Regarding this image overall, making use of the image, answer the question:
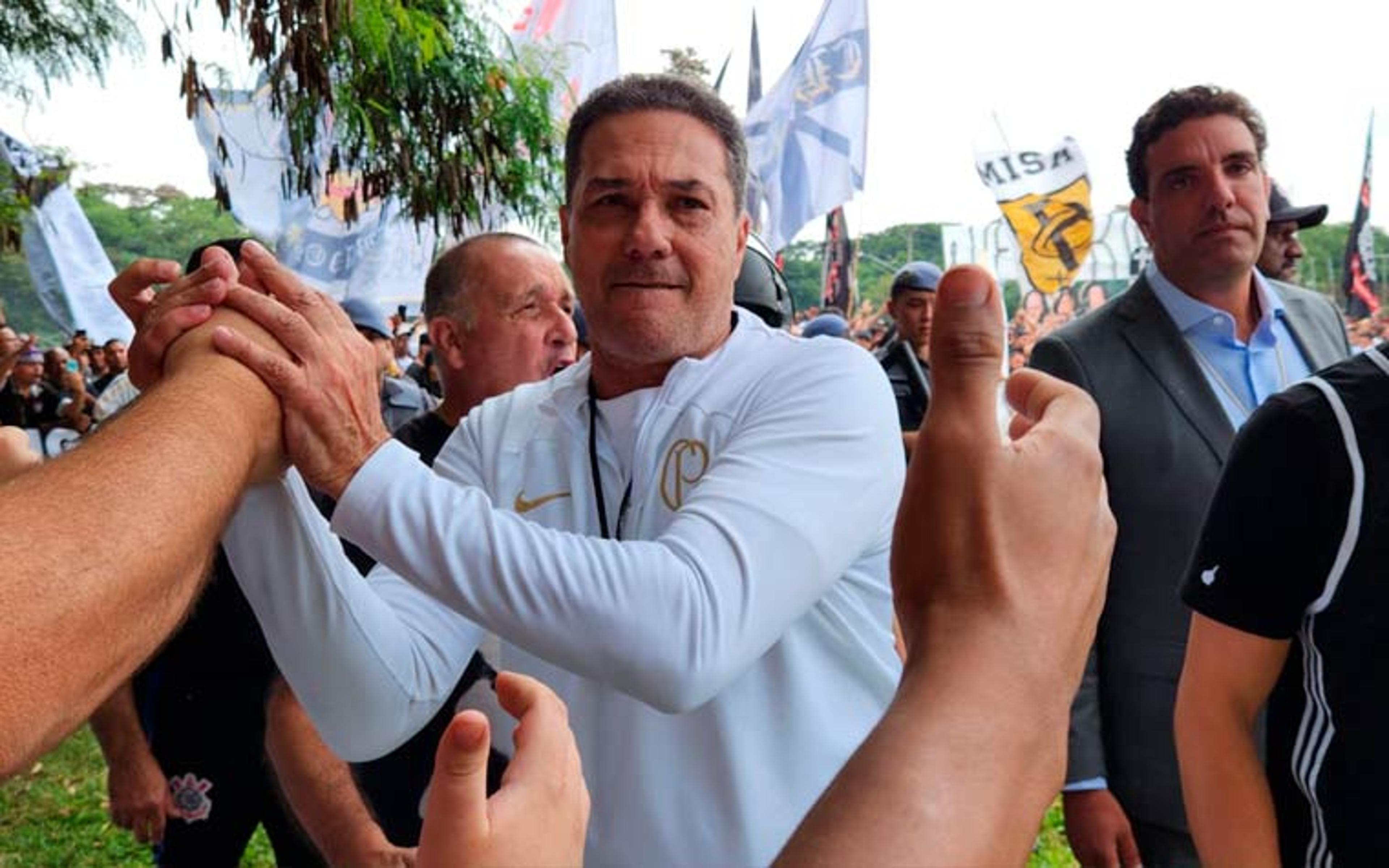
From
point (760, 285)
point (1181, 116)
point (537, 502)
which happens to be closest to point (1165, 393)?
point (1181, 116)

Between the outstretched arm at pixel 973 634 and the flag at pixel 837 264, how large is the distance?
1914cm

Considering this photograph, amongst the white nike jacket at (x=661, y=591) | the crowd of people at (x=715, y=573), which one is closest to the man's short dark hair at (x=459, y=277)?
the crowd of people at (x=715, y=573)

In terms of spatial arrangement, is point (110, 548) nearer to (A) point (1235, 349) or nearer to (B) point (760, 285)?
(B) point (760, 285)

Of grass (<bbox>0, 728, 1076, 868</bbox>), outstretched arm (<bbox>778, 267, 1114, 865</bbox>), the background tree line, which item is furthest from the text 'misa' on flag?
the background tree line

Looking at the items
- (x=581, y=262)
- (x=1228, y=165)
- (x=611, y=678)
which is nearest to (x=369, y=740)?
(x=611, y=678)

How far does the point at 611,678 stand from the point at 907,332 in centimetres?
428

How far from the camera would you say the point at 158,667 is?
10.3 ft

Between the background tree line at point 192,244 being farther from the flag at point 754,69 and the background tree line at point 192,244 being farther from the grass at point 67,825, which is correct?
the grass at point 67,825

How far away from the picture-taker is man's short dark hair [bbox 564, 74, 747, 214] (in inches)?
81.8

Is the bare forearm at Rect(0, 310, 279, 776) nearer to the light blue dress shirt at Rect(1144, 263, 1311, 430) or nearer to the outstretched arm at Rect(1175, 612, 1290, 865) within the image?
the outstretched arm at Rect(1175, 612, 1290, 865)

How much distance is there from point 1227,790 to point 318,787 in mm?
1685

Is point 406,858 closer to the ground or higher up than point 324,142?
closer to the ground

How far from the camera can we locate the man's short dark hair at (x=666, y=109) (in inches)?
81.8

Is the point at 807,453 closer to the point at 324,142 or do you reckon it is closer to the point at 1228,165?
the point at 1228,165
